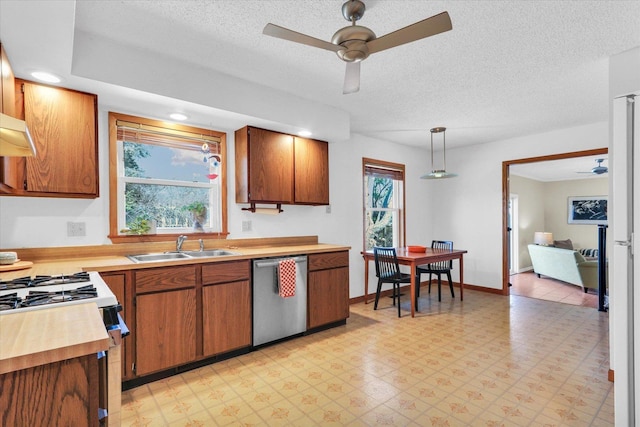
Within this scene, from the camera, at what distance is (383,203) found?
5.35 meters

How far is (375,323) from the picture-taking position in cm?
379

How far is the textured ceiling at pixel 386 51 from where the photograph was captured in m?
1.91

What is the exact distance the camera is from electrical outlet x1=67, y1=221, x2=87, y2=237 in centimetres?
254

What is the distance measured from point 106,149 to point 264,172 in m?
1.37

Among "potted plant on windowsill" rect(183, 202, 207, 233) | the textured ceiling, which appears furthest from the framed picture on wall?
"potted plant on windowsill" rect(183, 202, 207, 233)

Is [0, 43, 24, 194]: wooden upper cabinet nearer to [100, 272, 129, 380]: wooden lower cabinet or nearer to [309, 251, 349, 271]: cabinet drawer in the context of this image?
[100, 272, 129, 380]: wooden lower cabinet

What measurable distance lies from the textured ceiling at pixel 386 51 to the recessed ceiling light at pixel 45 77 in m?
0.06

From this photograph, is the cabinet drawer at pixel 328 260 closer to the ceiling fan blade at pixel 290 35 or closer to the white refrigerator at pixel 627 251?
the ceiling fan blade at pixel 290 35

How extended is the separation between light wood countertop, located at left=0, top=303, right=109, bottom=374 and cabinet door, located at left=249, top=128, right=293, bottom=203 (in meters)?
2.13

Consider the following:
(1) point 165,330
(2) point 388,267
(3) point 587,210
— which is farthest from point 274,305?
(3) point 587,210

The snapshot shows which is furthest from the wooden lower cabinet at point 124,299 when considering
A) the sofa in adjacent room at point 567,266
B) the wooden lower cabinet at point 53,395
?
the sofa in adjacent room at point 567,266

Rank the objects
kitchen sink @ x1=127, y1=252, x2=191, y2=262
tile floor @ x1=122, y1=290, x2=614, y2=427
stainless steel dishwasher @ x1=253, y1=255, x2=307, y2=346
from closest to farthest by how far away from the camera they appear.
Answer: tile floor @ x1=122, y1=290, x2=614, y2=427 → kitchen sink @ x1=127, y1=252, x2=191, y2=262 → stainless steel dishwasher @ x1=253, y1=255, x2=307, y2=346

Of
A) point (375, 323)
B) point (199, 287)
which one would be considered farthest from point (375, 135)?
point (199, 287)

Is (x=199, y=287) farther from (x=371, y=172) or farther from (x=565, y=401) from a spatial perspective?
(x=371, y=172)
